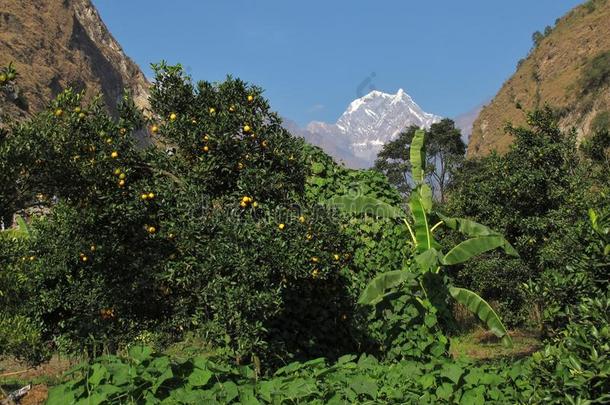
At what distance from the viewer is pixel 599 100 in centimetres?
6456

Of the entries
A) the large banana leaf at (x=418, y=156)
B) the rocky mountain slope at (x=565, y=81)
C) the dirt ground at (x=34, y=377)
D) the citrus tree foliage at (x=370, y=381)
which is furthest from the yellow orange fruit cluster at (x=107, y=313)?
the rocky mountain slope at (x=565, y=81)

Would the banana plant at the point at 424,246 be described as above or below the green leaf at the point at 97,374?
above

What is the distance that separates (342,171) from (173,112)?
4.36 meters

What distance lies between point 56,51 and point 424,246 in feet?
334

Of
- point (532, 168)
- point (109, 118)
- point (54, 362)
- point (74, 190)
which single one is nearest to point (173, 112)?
point (109, 118)

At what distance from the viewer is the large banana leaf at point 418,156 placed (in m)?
11.5

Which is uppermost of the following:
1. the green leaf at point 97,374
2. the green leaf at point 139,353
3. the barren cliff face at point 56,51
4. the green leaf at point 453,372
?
the barren cliff face at point 56,51

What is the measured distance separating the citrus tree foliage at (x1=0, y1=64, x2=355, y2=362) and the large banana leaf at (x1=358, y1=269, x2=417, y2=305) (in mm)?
699

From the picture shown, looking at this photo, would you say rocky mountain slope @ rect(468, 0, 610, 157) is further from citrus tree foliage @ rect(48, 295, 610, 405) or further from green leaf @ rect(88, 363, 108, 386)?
green leaf @ rect(88, 363, 108, 386)

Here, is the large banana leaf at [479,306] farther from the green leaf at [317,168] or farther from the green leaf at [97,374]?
the green leaf at [97,374]

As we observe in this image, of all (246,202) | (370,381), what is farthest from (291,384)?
(246,202)

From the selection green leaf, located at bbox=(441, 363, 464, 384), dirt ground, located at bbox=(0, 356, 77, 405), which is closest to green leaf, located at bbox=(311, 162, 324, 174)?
green leaf, located at bbox=(441, 363, 464, 384)

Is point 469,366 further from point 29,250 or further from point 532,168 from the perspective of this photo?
point 532,168

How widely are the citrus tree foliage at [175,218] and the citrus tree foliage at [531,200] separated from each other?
6613 millimetres
